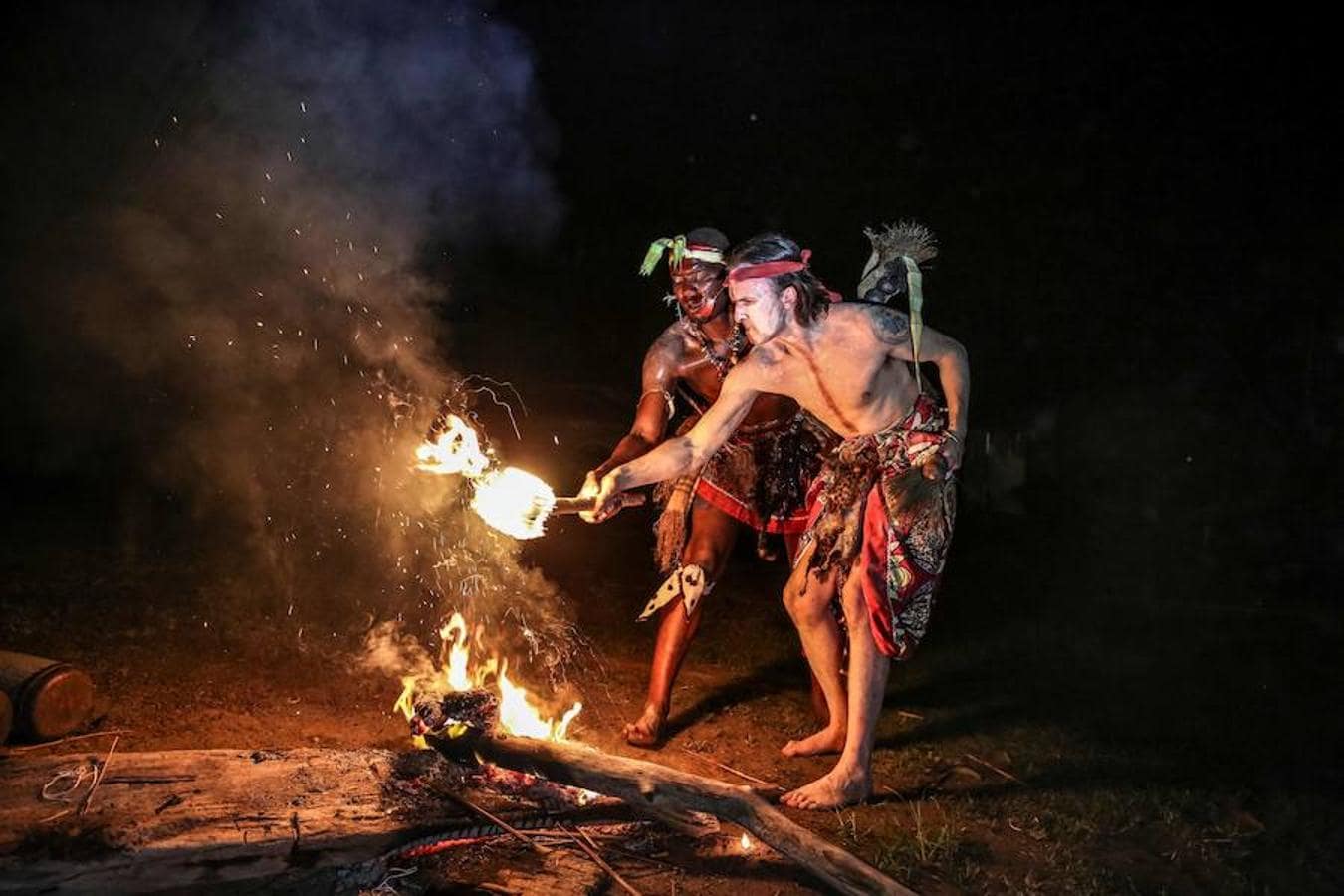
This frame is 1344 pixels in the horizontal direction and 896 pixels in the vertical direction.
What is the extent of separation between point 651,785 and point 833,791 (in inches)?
33.9

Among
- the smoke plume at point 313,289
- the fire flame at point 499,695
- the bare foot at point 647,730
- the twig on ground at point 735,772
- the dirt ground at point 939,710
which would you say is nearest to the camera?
the dirt ground at point 939,710

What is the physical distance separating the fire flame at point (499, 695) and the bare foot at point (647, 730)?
28 centimetres

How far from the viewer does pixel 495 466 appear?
3910 mm

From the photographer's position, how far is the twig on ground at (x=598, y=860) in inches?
116

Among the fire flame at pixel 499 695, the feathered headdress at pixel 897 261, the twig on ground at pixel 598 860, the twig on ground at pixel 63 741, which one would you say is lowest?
the twig on ground at pixel 598 860

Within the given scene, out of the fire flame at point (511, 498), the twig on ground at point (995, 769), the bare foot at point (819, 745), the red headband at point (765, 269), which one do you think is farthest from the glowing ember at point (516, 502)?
the twig on ground at point (995, 769)

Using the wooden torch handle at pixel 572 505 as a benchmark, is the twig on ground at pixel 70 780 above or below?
below

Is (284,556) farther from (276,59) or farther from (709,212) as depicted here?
(709,212)

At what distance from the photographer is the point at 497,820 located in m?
3.20

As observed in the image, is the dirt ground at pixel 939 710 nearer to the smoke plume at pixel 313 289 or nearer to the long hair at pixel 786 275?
the smoke plume at pixel 313 289

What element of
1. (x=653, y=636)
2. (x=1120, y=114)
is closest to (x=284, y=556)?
(x=653, y=636)

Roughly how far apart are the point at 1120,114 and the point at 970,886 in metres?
7.24

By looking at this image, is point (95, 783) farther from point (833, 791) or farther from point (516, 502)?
point (833, 791)

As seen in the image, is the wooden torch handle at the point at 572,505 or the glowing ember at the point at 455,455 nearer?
the wooden torch handle at the point at 572,505
